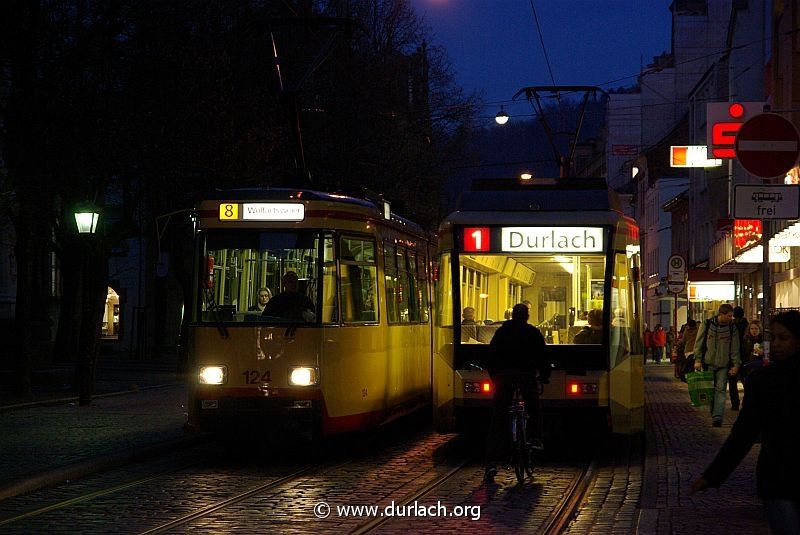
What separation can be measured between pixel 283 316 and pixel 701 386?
726 centimetres

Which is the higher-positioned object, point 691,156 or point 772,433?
point 691,156

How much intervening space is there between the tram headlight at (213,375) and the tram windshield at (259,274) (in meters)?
0.52

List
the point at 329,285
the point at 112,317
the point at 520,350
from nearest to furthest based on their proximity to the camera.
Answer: the point at 520,350 → the point at 329,285 → the point at 112,317

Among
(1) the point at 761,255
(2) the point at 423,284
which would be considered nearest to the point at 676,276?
(1) the point at 761,255

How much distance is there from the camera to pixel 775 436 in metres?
6.24

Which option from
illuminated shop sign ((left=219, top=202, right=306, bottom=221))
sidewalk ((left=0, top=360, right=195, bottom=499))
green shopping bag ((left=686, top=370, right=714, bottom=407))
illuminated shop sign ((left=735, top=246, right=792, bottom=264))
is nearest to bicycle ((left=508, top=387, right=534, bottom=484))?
illuminated shop sign ((left=219, top=202, right=306, bottom=221))

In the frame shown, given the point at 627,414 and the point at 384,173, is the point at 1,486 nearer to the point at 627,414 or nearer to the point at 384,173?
the point at 627,414

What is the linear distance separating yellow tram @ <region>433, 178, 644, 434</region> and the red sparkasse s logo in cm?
1

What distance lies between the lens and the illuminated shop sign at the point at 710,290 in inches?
1859

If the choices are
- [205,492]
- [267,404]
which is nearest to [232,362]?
[267,404]

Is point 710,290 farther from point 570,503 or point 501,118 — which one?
point 570,503

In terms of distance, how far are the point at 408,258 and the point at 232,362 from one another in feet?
15.3

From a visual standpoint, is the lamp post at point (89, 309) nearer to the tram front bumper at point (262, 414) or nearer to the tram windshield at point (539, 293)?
the tram front bumper at point (262, 414)

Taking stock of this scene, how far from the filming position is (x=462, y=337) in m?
16.6
